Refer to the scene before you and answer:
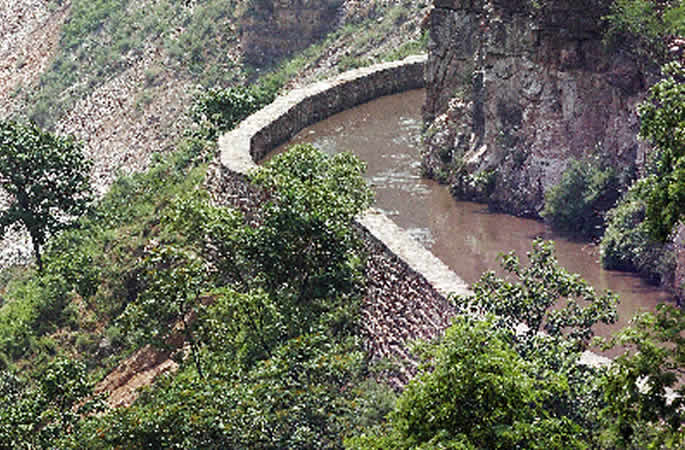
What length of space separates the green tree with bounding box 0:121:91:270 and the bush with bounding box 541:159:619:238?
13887 millimetres

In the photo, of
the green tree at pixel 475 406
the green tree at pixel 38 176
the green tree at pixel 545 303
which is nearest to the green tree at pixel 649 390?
the green tree at pixel 475 406

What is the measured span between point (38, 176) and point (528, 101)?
13589 millimetres

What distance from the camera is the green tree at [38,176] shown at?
2720 centimetres

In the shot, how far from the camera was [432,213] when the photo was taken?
21.6 m

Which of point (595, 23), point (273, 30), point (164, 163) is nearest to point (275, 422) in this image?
point (595, 23)

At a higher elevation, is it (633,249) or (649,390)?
(649,390)

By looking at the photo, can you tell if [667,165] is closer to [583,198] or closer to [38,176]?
[583,198]

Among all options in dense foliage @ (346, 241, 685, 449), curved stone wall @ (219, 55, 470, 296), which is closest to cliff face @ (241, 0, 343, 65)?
curved stone wall @ (219, 55, 470, 296)

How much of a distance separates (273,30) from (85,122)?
34.7ft

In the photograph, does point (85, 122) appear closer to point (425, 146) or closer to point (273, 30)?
point (273, 30)

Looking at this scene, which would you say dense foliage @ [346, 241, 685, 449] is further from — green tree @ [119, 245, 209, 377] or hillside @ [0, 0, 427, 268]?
hillside @ [0, 0, 427, 268]

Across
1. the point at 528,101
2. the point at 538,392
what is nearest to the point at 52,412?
the point at 538,392

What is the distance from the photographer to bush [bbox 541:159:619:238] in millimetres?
19359

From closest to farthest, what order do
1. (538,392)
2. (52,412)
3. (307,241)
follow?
(538,392), (52,412), (307,241)
